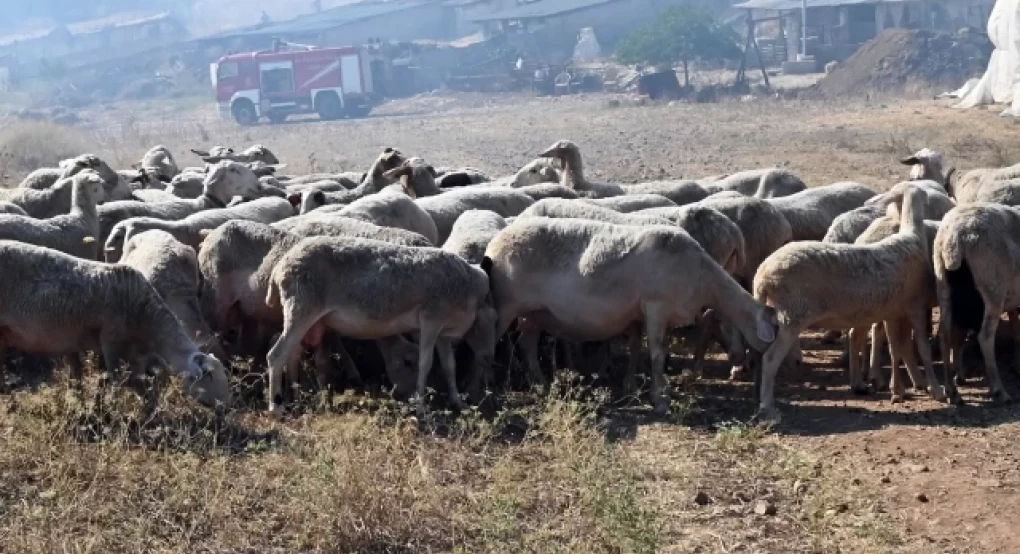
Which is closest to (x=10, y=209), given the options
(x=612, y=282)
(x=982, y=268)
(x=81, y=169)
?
(x=81, y=169)

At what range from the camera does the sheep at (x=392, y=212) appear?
468 inches

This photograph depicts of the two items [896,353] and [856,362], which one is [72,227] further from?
[896,353]

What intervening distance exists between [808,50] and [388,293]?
162 feet

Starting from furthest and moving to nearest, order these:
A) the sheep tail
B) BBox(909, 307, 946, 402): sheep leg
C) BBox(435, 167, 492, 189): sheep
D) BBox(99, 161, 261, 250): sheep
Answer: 1. BBox(435, 167, 492, 189): sheep
2. BBox(99, 161, 261, 250): sheep
3. BBox(909, 307, 946, 402): sheep leg
4. the sheep tail

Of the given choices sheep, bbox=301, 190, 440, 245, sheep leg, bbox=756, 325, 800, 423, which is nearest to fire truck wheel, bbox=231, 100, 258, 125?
sheep, bbox=301, 190, 440, 245

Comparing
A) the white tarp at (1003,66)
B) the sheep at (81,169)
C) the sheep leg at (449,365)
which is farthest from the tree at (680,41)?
the sheep leg at (449,365)

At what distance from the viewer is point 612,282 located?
988 centimetres

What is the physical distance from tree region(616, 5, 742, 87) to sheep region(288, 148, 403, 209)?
40.1 m

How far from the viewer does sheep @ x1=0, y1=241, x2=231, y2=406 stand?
891 cm

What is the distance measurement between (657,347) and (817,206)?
14.0 feet

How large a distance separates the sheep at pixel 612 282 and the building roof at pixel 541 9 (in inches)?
2183

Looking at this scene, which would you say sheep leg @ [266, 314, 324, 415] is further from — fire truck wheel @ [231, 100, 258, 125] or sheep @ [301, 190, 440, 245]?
fire truck wheel @ [231, 100, 258, 125]

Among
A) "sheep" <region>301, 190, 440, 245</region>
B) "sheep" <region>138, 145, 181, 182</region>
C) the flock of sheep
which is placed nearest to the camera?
the flock of sheep

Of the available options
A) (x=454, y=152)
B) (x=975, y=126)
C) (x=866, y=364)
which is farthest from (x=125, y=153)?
(x=866, y=364)
